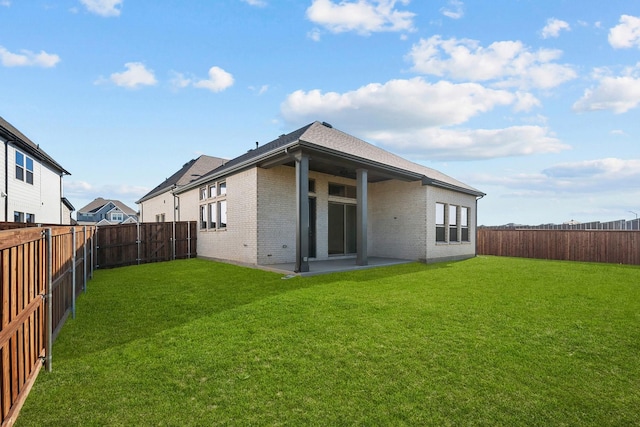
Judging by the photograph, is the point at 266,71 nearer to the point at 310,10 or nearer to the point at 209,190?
the point at 310,10

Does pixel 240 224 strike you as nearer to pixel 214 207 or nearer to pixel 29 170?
pixel 214 207

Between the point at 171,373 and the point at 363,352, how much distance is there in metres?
2.01

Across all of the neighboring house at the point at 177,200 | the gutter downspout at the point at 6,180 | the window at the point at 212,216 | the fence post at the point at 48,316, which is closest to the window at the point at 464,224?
the window at the point at 212,216

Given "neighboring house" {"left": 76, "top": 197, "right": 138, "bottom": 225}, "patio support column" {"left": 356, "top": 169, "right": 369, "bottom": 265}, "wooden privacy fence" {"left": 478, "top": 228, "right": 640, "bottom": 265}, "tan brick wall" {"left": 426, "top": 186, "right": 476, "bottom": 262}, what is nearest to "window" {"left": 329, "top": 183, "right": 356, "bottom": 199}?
"patio support column" {"left": 356, "top": 169, "right": 369, "bottom": 265}

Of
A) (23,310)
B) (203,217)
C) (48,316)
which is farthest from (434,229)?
(23,310)

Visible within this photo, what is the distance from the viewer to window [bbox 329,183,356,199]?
12719 mm

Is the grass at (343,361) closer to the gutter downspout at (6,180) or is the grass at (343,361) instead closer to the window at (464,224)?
the window at (464,224)

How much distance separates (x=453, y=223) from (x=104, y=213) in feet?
176

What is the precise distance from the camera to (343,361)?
325cm

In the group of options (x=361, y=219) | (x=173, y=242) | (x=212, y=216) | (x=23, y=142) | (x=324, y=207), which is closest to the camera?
(x=361, y=219)

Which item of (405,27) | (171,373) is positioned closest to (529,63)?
(405,27)

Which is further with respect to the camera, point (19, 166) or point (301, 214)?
point (19, 166)

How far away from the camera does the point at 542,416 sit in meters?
2.37

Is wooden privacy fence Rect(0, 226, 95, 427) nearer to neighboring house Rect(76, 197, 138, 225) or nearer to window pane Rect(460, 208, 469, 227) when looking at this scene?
window pane Rect(460, 208, 469, 227)
